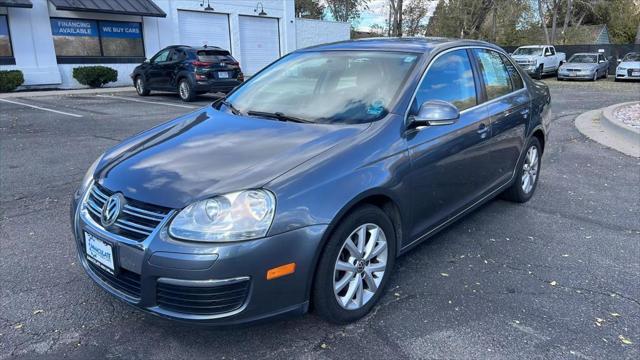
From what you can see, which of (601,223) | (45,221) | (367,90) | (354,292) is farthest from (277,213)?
(601,223)

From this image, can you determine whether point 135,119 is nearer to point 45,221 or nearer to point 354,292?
point 45,221

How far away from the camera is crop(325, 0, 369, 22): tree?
53000 millimetres

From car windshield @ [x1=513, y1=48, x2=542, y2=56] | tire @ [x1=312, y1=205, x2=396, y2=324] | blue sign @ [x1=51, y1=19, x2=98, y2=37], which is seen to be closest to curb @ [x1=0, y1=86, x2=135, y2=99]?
blue sign @ [x1=51, y1=19, x2=98, y2=37]

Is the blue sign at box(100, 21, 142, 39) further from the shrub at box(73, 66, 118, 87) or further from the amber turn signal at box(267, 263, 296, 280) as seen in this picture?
the amber turn signal at box(267, 263, 296, 280)

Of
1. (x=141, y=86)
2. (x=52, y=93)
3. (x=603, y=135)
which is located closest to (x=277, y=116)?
(x=603, y=135)

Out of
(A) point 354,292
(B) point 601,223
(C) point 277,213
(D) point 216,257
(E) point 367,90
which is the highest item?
(E) point 367,90

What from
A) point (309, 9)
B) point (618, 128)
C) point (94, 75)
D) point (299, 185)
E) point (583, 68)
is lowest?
point (618, 128)

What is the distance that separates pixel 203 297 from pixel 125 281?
481mm

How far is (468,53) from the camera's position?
411cm

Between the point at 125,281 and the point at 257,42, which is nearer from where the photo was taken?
the point at 125,281

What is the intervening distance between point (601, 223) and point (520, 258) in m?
1.35

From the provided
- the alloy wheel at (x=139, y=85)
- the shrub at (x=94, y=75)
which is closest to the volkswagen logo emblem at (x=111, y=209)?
the alloy wheel at (x=139, y=85)

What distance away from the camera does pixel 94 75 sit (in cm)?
1817

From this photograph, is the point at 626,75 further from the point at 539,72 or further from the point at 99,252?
the point at 99,252
